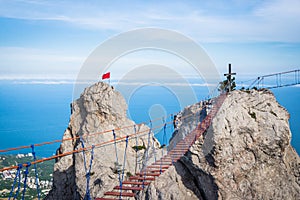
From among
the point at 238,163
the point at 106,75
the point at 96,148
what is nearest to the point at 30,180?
the point at 96,148

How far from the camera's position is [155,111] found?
79.1ft

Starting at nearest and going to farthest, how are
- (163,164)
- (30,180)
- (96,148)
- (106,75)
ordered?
(163,164)
(96,148)
(106,75)
(30,180)

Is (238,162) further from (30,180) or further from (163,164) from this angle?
(30,180)

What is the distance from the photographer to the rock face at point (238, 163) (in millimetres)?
13281

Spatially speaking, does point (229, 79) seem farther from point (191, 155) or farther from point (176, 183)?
point (176, 183)

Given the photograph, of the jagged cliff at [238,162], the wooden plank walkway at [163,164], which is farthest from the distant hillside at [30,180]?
the jagged cliff at [238,162]

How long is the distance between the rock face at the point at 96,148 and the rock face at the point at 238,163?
365cm

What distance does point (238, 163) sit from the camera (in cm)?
1354

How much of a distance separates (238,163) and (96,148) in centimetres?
827

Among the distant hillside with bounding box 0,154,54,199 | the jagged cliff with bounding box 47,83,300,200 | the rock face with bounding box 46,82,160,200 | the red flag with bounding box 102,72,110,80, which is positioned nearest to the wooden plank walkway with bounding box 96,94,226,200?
the jagged cliff with bounding box 47,83,300,200

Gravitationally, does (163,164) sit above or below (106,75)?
below

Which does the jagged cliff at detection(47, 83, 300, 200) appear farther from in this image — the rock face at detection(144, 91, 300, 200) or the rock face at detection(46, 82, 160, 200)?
the rock face at detection(46, 82, 160, 200)

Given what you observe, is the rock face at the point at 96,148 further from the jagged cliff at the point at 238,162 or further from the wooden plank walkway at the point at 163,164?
the wooden plank walkway at the point at 163,164

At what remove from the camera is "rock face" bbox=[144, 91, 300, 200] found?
43.6 ft
